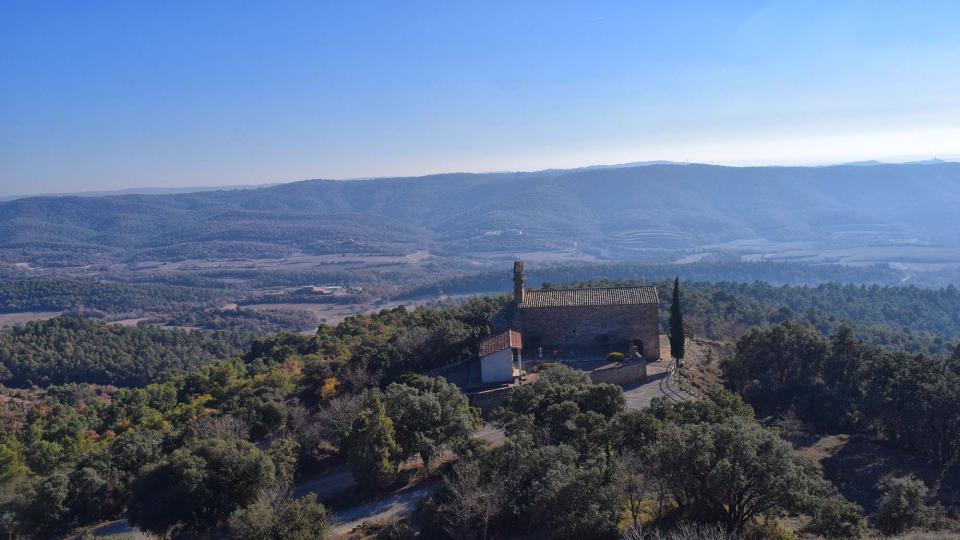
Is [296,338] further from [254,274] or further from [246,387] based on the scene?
[254,274]

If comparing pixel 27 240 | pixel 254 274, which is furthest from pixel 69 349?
pixel 27 240

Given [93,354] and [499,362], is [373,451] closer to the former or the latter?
[499,362]

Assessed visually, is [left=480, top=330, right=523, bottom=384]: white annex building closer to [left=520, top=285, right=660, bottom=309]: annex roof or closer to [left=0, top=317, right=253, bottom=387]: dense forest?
[left=520, top=285, right=660, bottom=309]: annex roof

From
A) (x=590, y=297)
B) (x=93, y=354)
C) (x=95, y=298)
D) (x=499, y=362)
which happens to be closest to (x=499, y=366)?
(x=499, y=362)

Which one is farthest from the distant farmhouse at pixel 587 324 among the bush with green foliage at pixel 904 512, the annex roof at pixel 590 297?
the bush with green foliage at pixel 904 512

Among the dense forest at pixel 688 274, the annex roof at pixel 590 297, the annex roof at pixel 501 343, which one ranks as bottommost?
the dense forest at pixel 688 274

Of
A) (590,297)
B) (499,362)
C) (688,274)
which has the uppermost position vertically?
(590,297)

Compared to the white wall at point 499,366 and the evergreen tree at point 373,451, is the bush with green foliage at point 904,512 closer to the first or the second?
the evergreen tree at point 373,451
